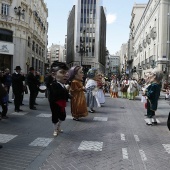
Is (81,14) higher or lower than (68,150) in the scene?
higher

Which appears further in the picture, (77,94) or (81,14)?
(81,14)

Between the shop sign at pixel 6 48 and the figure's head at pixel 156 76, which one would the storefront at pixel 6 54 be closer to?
the shop sign at pixel 6 48

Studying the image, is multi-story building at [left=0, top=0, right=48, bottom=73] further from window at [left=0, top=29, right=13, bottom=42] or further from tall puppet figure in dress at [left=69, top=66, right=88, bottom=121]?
tall puppet figure in dress at [left=69, top=66, right=88, bottom=121]

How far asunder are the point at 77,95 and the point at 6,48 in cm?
3011

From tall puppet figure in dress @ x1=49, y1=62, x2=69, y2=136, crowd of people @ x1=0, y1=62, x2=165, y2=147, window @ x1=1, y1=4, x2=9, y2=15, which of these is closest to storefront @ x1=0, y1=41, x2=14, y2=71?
window @ x1=1, y1=4, x2=9, y2=15

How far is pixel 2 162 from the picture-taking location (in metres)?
5.11

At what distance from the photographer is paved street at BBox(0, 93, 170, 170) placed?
16.7 feet

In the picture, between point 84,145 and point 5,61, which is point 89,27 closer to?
point 5,61

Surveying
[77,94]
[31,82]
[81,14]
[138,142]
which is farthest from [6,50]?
[81,14]

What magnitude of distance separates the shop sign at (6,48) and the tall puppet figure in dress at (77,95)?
29.4m

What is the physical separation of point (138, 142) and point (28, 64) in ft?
124

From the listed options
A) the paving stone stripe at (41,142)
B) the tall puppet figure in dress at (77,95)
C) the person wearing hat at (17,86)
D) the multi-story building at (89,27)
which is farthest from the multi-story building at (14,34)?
the multi-story building at (89,27)

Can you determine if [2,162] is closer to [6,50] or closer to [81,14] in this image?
[6,50]

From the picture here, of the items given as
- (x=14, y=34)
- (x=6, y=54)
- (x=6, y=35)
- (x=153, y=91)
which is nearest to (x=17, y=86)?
(x=153, y=91)
